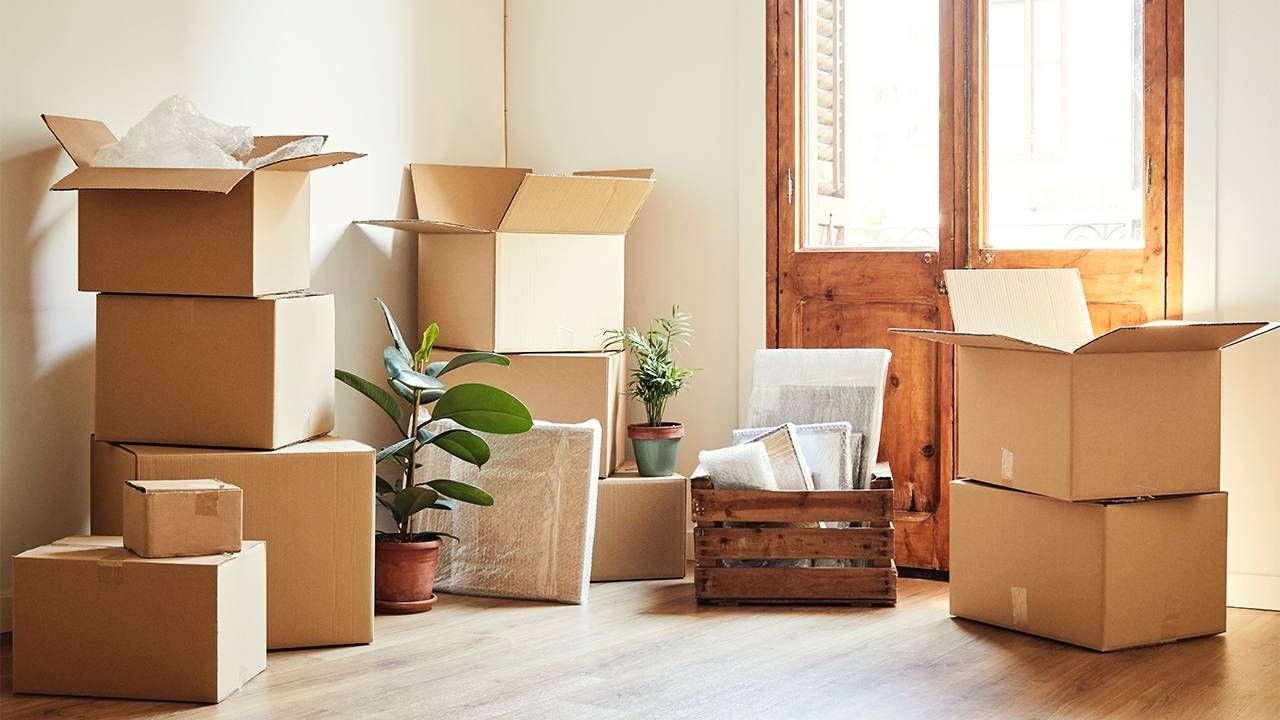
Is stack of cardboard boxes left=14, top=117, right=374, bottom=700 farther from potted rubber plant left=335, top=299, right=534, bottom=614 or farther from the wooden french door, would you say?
the wooden french door

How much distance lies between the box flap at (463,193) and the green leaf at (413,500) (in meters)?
0.92

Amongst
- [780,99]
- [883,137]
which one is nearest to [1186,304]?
[883,137]

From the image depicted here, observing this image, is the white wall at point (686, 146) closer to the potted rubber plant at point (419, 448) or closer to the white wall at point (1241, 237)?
the potted rubber plant at point (419, 448)

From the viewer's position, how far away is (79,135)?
2.87 meters

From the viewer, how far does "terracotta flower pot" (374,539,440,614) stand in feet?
11.1

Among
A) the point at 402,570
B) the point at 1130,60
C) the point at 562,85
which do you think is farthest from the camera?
the point at 562,85

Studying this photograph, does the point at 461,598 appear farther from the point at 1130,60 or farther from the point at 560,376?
the point at 1130,60

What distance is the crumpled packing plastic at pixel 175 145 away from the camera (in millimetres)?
2826

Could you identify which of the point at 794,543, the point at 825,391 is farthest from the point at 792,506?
the point at 825,391

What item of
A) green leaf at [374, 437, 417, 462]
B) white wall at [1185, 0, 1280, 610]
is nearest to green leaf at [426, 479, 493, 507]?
green leaf at [374, 437, 417, 462]

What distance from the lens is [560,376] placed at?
3.82 meters

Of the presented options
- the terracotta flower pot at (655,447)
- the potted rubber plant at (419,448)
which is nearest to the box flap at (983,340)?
the terracotta flower pot at (655,447)

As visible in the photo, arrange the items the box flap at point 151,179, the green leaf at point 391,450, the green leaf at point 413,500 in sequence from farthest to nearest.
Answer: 1. the green leaf at point 413,500
2. the green leaf at point 391,450
3. the box flap at point 151,179

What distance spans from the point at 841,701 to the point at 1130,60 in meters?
1.99
